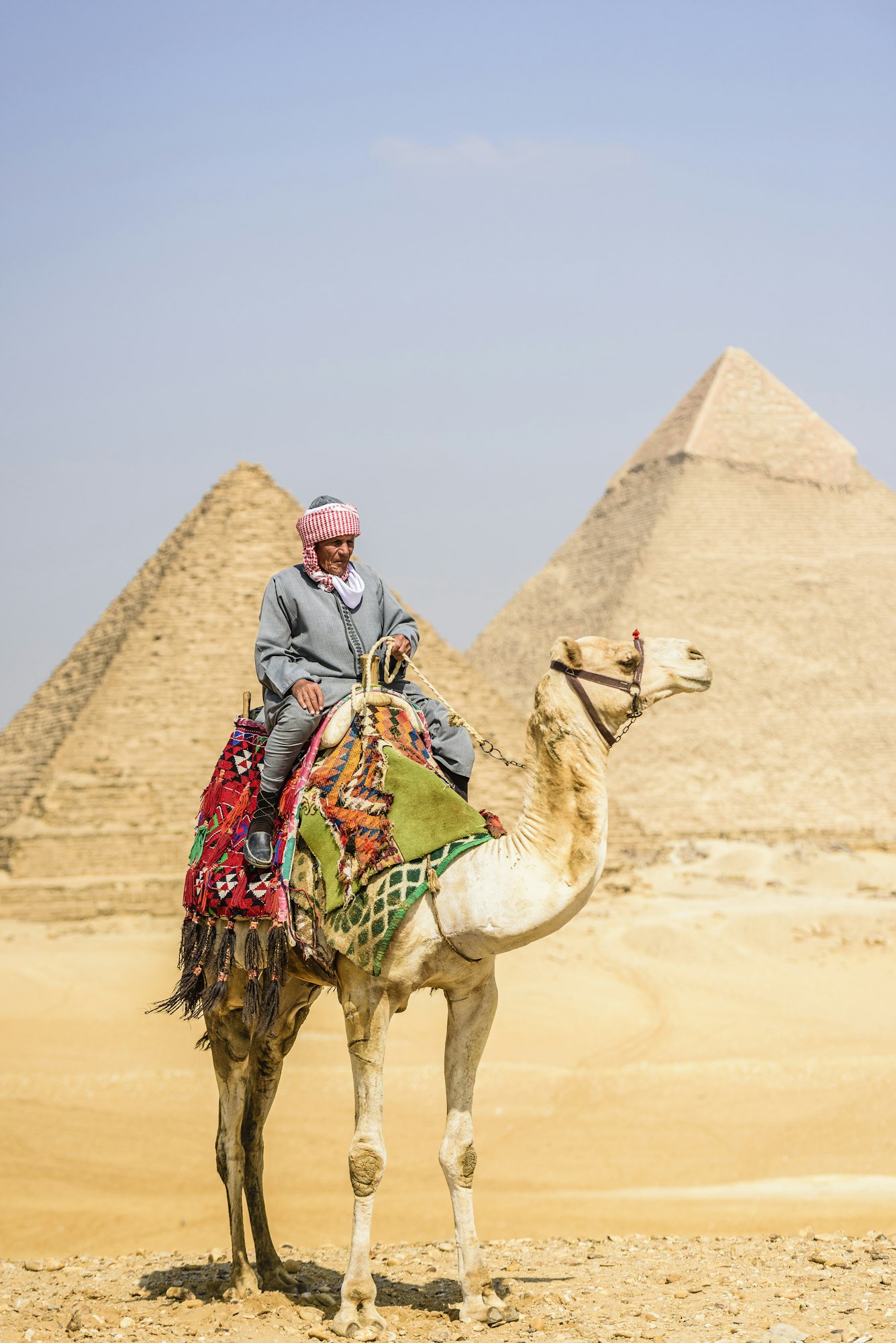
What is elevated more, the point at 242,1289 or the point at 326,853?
the point at 326,853

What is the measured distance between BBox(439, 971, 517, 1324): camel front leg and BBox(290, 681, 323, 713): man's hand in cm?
93

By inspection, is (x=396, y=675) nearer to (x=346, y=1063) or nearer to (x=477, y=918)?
(x=477, y=918)

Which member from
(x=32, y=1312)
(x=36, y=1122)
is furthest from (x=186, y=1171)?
(x=32, y=1312)

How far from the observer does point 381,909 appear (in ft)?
14.5

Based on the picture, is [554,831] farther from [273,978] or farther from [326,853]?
[273,978]

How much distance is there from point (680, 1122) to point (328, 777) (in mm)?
6879

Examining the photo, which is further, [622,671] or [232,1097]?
[232,1097]

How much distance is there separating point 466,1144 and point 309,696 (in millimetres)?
1354

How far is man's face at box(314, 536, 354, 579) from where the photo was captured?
493 centimetres

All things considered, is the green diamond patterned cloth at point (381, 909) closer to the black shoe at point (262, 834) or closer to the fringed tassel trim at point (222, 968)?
the black shoe at point (262, 834)

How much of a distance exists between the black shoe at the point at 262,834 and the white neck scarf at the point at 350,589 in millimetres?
634

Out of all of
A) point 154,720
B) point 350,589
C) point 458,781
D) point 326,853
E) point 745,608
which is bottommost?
point 326,853

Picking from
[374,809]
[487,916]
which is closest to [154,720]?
[374,809]

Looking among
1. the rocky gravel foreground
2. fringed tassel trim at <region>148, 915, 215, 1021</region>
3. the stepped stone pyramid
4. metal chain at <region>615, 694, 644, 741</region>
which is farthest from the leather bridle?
the stepped stone pyramid
